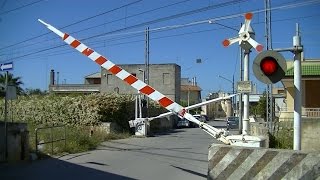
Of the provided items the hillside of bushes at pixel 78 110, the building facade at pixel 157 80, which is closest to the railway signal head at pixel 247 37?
the hillside of bushes at pixel 78 110

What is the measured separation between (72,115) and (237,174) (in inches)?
1170

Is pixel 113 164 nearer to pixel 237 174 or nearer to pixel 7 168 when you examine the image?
pixel 7 168

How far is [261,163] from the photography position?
24.1 ft

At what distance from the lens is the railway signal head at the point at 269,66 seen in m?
7.80

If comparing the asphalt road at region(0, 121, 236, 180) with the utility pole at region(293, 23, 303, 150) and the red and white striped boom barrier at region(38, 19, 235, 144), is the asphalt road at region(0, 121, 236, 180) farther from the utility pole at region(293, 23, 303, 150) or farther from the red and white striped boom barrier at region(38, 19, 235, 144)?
the utility pole at region(293, 23, 303, 150)

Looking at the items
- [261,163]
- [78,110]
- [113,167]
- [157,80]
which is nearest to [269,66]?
[261,163]

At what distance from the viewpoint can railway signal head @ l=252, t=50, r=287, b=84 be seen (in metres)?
7.80

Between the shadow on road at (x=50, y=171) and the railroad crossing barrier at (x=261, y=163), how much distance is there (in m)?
5.64

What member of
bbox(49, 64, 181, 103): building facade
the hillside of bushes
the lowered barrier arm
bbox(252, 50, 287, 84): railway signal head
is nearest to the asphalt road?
the lowered barrier arm

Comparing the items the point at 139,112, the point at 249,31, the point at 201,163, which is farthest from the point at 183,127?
the point at 249,31

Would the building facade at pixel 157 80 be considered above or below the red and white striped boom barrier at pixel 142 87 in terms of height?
above

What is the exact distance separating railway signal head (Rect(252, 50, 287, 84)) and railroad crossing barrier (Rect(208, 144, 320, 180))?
1224mm

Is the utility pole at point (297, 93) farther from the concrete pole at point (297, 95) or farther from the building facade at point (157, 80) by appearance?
the building facade at point (157, 80)

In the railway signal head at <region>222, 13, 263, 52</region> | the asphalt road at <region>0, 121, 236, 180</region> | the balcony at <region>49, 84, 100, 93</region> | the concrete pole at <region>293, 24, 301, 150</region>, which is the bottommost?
the asphalt road at <region>0, 121, 236, 180</region>
